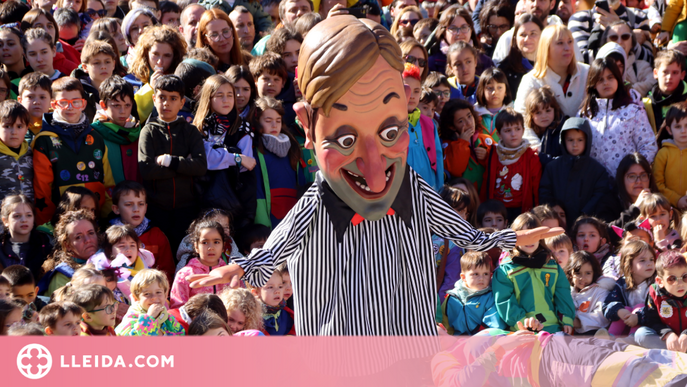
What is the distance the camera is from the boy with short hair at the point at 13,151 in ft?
17.4

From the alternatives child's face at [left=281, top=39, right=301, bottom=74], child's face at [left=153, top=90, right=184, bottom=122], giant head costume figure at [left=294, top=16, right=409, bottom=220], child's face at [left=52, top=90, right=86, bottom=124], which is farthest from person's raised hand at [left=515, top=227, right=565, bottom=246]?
child's face at [left=281, top=39, right=301, bottom=74]

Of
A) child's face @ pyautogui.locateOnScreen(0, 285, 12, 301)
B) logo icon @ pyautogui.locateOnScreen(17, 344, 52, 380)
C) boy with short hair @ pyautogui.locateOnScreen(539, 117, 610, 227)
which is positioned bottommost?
logo icon @ pyautogui.locateOnScreen(17, 344, 52, 380)

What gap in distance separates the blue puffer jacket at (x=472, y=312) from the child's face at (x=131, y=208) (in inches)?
84.4

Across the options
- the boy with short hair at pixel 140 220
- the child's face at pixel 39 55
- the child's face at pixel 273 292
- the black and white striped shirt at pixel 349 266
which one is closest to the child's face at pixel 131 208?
the boy with short hair at pixel 140 220

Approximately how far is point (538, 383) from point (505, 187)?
272 centimetres

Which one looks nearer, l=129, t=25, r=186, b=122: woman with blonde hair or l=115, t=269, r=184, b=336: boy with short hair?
l=115, t=269, r=184, b=336: boy with short hair

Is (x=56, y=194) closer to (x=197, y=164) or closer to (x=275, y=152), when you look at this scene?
(x=197, y=164)

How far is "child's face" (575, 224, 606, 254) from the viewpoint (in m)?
5.87

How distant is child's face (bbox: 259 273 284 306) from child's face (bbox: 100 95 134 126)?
170cm

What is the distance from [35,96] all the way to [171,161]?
3.69 feet

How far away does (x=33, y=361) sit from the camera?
11.7ft

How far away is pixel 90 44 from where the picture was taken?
6.36 m

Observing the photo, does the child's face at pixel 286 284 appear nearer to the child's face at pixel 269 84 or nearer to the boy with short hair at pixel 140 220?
the boy with short hair at pixel 140 220

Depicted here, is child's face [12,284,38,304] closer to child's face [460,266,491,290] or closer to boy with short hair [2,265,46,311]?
boy with short hair [2,265,46,311]
